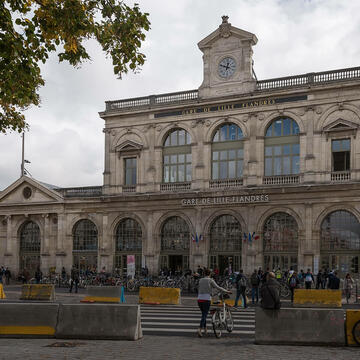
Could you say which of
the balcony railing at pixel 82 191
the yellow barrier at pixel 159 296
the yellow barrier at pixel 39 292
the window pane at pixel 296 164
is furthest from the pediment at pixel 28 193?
the yellow barrier at pixel 159 296

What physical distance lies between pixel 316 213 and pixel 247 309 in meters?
16.2

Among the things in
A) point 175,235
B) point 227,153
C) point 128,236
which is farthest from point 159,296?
point 128,236

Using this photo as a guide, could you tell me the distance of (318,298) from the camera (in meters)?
26.4

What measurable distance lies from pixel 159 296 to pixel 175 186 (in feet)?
58.7

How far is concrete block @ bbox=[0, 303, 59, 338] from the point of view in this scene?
610 inches

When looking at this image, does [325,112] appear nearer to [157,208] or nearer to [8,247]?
[157,208]

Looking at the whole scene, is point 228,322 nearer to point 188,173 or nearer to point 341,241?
point 341,241

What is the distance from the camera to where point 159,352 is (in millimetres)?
13289

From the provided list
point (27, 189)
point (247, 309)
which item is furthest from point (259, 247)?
point (27, 189)

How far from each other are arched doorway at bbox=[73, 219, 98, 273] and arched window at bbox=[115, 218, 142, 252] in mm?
2229

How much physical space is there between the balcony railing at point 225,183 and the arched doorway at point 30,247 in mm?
16566

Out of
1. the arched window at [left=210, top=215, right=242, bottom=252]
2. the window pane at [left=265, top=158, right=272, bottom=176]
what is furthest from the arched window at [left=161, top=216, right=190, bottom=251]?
the window pane at [left=265, top=158, right=272, bottom=176]

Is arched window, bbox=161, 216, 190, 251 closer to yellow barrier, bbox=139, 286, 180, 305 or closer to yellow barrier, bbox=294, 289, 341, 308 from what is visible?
yellow barrier, bbox=139, 286, 180, 305

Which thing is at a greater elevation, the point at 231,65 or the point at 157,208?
the point at 231,65
